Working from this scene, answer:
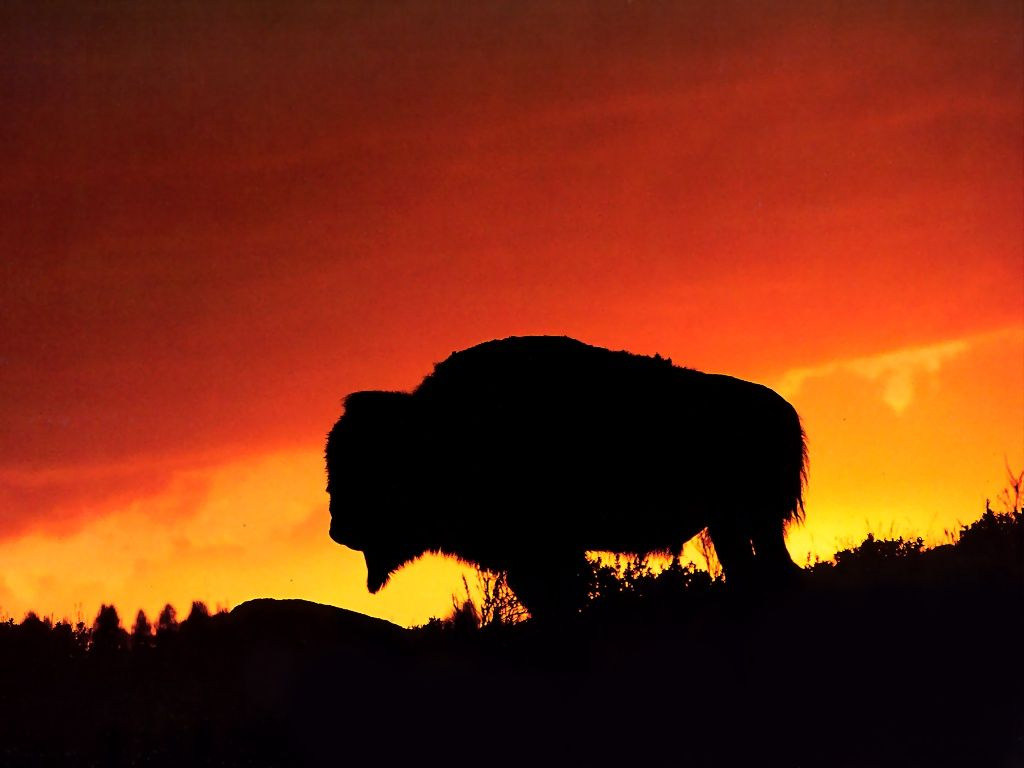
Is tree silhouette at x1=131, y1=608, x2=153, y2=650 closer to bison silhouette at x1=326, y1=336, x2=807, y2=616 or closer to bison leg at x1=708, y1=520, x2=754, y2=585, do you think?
bison silhouette at x1=326, y1=336, x2=807, y2=616

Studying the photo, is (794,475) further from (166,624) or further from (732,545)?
(166,624)

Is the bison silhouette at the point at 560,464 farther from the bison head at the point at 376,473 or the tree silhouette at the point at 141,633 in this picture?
the tree silhouette at the point at 141,633

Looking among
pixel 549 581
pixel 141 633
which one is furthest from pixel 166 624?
pixel 549 581

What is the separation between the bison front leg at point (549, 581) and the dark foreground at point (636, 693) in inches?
21.4

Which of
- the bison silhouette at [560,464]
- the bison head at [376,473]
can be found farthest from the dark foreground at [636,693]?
Answer: the bison head at [376,473]

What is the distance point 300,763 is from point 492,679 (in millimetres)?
1533

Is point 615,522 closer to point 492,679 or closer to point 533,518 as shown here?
point 533,518

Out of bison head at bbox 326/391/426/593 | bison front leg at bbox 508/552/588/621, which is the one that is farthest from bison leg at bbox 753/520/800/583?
bison head at bbox 326/391/426/593

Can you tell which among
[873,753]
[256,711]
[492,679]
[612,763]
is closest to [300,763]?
[256,711]

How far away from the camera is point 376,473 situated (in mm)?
12641

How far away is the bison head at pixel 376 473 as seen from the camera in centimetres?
1255

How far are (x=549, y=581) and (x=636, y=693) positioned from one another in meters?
2.93

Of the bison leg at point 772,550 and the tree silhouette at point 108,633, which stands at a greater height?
the tree silhouette at point 108,633

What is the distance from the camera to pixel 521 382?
40.0 ft
